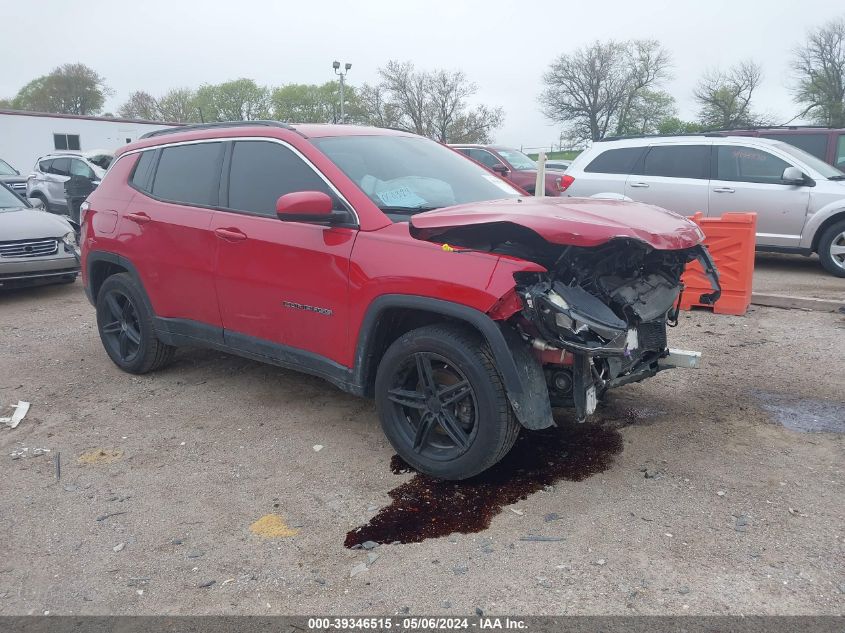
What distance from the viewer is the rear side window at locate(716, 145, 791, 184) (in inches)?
359

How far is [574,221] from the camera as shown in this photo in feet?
11.0

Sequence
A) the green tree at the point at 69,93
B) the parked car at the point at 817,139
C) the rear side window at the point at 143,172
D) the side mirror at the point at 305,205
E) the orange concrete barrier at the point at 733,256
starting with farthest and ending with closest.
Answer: the green tree at the point at 69,93 → the parked car at the point at 817,139 → the orange concrete barrier at the point at 733,256 → the rear side window at the point at 143,172 → the side mirror at the point at 305,205

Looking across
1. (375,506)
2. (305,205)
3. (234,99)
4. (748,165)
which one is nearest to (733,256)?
(748,165)

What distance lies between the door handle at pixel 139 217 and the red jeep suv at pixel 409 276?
0.04 m

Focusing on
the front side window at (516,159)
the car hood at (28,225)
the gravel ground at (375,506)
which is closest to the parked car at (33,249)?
the car hood at (28,225)

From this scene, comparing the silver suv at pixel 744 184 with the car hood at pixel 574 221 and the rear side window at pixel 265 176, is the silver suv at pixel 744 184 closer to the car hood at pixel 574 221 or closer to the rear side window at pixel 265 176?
the car hood at pixel 574 221

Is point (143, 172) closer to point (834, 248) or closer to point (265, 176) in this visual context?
point (265, 176)

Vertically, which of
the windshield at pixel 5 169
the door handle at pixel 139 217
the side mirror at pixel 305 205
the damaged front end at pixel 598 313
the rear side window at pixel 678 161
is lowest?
the damaged front end at pixel 598 313

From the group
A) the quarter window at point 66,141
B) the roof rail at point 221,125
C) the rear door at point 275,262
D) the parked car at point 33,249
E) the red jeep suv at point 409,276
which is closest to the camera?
the red jeep suv at point 409,276

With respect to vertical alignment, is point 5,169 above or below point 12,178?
above

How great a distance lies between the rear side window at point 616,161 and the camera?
32.4 feet

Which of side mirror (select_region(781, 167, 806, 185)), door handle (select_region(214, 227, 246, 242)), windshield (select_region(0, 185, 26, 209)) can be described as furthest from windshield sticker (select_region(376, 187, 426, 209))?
windshield (select_region(0, 185, 26, 209))

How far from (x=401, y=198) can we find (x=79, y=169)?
17527mm

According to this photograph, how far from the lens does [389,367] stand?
12.5 ft
